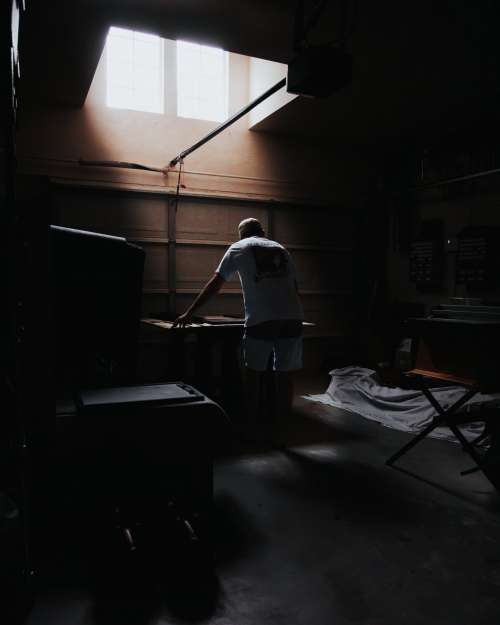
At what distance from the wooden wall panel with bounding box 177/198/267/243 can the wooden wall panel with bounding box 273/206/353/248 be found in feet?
1.11

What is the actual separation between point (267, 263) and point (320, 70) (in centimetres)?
163

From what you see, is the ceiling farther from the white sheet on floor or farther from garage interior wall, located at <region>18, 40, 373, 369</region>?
the white sheet on floor

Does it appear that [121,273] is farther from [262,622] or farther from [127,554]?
[262,622]

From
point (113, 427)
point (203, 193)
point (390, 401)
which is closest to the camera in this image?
point (113, 427)

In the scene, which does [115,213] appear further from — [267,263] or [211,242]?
[267,263]

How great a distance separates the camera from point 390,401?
536 cm

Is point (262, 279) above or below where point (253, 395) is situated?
above

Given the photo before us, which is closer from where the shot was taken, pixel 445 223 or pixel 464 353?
pixel 464 353

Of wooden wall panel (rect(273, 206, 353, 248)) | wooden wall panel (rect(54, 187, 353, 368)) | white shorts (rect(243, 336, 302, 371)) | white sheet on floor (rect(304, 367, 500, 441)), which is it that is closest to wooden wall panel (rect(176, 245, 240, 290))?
wooden wall panel (rect(54, 187, 353, 368))

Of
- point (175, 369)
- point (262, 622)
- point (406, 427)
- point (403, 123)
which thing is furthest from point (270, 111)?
point (262, 622)

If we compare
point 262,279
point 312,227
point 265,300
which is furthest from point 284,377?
point 312,227

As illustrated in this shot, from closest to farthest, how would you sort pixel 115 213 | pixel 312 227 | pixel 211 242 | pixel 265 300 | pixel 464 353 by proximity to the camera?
pixel 464 353 < pixel 265 300 < pixel 115 213 < pixel 211 242 < pixel 312 227

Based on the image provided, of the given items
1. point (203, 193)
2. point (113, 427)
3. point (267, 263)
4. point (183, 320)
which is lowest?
point (113, 427)

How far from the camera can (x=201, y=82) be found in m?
7.16
